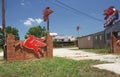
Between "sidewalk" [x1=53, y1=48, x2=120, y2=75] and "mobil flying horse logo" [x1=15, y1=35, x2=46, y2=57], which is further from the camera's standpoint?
"mobil flying horse logo" [x1=15, y1=35, x2=46, y2=57]

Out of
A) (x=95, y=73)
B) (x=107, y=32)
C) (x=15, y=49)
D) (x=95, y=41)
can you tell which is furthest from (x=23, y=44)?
(x=95, y=41)

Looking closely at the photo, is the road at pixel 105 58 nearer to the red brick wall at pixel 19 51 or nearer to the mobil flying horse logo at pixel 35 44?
the red brick wall at pixel 19 51

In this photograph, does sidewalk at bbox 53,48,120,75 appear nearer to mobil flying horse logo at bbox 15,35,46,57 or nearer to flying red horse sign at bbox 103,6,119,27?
mobil flying horse logo at bbox 15,35,46,57

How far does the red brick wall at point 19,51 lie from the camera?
23406 millimetres

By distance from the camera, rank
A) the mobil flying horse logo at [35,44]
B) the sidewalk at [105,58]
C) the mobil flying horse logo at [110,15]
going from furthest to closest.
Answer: the mobil flying horse logo at [110,15] < the mobil flying horse logo at [35,44] < the sidewalk at [105,58]

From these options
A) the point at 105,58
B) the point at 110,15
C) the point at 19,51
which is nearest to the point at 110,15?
the point at 110,15

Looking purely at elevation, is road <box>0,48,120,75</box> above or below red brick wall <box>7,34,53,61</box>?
below

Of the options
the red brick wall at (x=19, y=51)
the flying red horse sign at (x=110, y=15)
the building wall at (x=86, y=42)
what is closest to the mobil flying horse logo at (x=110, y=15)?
the flying red horse sign at (x=110, y=15)

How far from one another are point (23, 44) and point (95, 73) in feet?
34.9

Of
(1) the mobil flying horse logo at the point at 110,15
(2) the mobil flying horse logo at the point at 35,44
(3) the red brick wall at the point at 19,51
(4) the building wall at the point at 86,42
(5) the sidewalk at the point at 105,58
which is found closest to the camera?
(5) the sidewalk at the point at 105,58

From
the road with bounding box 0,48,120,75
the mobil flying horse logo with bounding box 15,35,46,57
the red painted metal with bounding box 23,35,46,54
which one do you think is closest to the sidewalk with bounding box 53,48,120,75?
the road with bounding box 0,48,120,75

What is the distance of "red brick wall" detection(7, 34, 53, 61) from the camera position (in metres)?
23.4

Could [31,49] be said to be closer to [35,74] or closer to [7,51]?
[7,51]

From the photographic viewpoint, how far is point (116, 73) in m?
14.2
